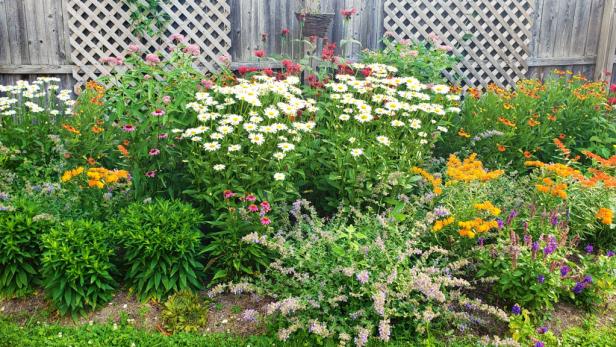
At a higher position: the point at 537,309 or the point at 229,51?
the point at 229,51

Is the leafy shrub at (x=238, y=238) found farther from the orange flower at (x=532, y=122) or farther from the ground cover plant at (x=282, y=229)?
the orange flower at (x=532, y=122)

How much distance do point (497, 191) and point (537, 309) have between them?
0.99 m

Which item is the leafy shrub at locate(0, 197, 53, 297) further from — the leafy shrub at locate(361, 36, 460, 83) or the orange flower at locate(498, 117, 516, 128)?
the orange flower at locate(498, 117, 516, 128)

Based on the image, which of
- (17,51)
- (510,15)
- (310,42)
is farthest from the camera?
(510,15)

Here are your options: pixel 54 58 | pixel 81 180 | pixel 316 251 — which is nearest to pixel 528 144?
pixel 316 251

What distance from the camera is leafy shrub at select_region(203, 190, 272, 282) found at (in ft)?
10.4

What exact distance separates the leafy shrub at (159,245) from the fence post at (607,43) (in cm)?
603

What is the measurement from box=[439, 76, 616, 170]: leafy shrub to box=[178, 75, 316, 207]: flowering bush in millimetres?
1642

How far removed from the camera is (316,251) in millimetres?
3107

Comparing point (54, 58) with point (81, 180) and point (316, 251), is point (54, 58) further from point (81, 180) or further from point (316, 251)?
point (316, 251)

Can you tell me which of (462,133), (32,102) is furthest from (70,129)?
(462,133)

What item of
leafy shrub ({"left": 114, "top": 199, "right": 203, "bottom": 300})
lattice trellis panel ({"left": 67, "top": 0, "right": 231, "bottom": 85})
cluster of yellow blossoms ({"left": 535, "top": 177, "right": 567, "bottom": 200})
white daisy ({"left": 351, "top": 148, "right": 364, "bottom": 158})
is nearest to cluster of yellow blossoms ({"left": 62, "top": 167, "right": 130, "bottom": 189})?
leafy shrub ({"left": 114, "top": 199, "right": 203, "bottom": 300})

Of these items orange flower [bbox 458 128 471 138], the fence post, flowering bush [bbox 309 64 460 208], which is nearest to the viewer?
flowering bush [bbox 309 64 460 208]

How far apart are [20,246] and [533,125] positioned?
3.80 meters
